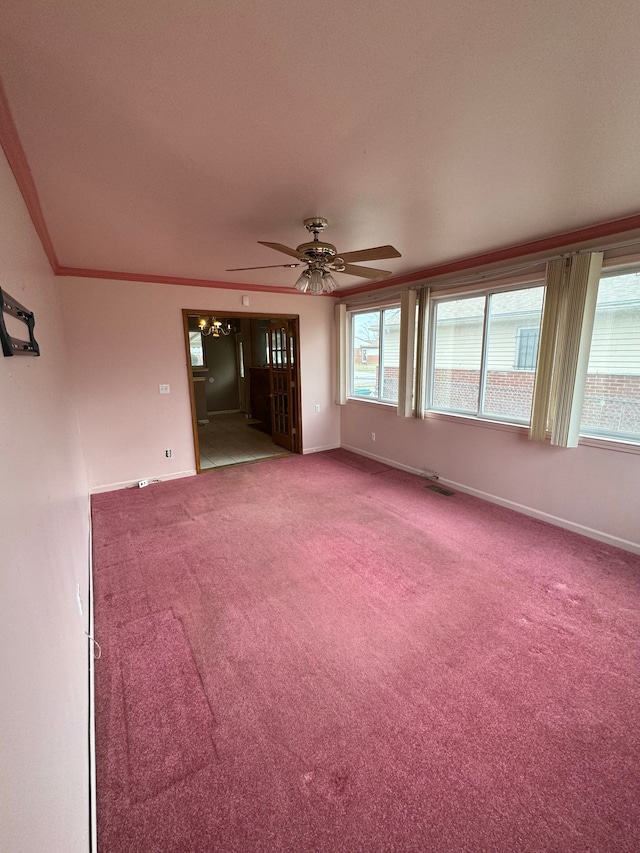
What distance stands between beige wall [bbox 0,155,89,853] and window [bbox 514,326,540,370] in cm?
366

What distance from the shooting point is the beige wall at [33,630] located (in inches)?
27.8

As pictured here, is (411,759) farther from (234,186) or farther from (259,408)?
(259,408)

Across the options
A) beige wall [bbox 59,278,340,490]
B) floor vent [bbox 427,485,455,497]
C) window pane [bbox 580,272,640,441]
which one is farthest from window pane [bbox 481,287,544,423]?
beige wall [bbox 59,278,340,490]

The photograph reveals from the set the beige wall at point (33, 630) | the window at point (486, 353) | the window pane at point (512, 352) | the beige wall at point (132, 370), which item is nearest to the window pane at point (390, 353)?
the window at point (486, 353)

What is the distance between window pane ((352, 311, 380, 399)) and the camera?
511 centimetres

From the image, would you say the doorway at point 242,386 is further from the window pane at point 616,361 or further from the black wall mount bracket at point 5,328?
the window pane at point 616,361

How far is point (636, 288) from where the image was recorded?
2.67m

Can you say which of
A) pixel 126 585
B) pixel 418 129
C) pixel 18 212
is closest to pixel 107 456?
pixel 126 585

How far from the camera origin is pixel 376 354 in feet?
16.8

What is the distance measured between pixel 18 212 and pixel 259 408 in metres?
6.31

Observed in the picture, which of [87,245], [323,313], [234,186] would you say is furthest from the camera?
[323,313]

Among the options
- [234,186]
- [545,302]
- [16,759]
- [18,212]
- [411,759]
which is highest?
[234,186]

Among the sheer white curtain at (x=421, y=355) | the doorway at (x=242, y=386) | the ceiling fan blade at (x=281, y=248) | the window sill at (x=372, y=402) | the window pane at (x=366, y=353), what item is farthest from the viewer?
the doorway at (x=242, y=386)

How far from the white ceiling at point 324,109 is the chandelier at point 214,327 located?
5483 mm
